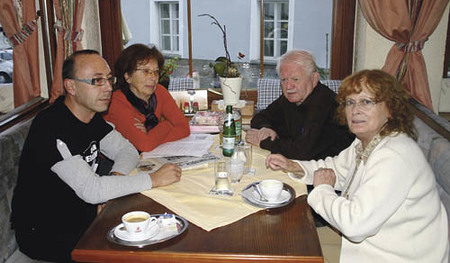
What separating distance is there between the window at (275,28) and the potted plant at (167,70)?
3.11 ft

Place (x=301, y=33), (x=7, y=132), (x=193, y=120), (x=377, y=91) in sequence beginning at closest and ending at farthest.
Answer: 1. (x=377, y=91)
2. (x=7, y=132)
3. (x=193, y=120)
4. (x=301, y=33)

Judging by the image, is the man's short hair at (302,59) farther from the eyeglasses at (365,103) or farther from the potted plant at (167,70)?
the potted plant at (167,70)

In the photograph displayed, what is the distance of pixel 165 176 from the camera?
1.69 meters

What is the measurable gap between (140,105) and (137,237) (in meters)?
1.32

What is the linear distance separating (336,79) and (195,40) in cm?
149

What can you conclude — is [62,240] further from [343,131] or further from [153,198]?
[343,131]

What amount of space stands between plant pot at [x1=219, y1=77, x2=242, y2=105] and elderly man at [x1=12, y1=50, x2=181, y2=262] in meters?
1.20

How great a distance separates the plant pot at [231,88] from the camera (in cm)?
298

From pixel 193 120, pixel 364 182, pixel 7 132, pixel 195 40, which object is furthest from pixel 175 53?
pixel 364 182

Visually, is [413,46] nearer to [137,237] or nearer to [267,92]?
[267,92]

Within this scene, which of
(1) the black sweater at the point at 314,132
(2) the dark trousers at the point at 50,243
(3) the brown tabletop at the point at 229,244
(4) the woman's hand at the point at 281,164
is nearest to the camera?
(3) the brown tabletop at the point at 229,244

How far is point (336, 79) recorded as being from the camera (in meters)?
4.16

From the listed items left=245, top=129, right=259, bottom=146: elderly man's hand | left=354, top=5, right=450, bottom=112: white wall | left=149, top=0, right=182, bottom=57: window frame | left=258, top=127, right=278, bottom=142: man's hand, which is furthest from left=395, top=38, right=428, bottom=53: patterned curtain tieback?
left=149, top=0, right=182, bottom=57: window frame

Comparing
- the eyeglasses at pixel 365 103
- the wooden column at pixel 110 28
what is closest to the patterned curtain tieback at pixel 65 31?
the wooden column at pixel 110 28
